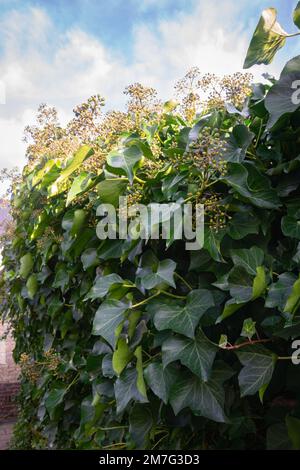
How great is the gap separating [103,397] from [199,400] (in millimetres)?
618

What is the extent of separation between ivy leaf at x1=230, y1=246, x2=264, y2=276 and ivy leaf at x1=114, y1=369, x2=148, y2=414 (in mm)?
492

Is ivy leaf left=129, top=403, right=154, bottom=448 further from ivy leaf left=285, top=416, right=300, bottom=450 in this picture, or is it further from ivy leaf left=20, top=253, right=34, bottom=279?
ivy leaf left=20, top=253, right=34, bottom=279

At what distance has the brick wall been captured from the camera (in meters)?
7.20

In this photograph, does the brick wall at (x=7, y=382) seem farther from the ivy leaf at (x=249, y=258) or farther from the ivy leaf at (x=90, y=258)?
the ivy leaf at (x=249, y=258)

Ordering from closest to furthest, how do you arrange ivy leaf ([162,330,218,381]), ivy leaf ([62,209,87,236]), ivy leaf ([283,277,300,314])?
ivy leaf ([283,277,300,314]) < ivy leaf ([162,330,218,381]) < ivy leaf ([62,209,87,236])

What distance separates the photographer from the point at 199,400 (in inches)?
45.9

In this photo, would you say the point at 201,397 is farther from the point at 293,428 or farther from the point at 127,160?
the point at 127,160

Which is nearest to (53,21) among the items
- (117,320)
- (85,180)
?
(85,180)

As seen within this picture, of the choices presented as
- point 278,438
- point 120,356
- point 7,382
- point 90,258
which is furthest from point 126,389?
point 7,382

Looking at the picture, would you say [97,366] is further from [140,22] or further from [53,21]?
[53,21]

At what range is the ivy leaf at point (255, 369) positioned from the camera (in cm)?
108

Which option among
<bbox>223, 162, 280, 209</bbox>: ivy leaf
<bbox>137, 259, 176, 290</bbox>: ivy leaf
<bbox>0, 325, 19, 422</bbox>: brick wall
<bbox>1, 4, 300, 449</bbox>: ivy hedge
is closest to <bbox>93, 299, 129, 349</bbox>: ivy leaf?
<bbox>1, 4, 300, 449</bbox>: ivy hedge

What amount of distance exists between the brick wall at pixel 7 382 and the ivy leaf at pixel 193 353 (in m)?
6.39

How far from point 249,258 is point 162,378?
41 cm
